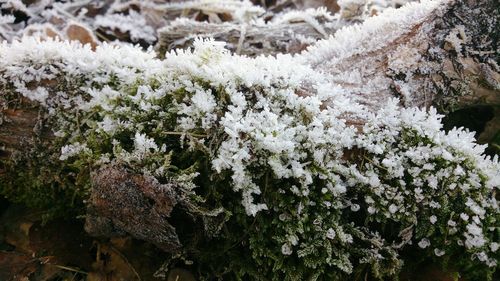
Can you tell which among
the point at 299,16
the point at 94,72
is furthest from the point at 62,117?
the point at 299,16

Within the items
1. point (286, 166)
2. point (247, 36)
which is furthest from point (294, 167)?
point (247, 36)

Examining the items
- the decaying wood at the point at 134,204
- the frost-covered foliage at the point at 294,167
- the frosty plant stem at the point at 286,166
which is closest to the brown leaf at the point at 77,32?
the frosty plant stem at the point at 286,166

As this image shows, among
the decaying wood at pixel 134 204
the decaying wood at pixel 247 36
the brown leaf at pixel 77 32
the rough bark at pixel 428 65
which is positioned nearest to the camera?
the decaying wood at pixel 134 204

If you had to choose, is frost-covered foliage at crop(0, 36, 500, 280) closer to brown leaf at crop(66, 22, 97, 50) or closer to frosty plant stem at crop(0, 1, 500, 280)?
frosty plant stem at crop(0, 1, 500, 280)

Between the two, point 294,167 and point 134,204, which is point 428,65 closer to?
point 294,167

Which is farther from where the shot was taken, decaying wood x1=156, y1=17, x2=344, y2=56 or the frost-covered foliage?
decaying wood x1=156, y1=17, x2=344, y2=56

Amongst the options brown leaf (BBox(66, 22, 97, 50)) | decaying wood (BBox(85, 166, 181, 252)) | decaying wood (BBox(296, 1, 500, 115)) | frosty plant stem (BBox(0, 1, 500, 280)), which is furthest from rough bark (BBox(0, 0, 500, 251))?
brown leaf (BBox(66, 22, 97, 50))

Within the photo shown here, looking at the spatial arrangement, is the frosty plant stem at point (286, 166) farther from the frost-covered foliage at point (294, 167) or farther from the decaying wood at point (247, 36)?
the decaying wood at point (247, 36)
